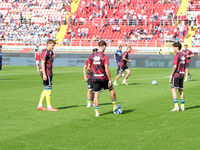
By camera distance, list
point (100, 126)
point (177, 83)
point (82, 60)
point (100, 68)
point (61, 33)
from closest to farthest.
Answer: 1. point (100, 126)
2. point (100, 68)
3. point (177, 83)
4. point (82, 60)
5. point (61, 33)

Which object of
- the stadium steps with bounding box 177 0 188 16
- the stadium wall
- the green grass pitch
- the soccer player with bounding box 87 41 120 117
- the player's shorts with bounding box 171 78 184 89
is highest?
the stadium steps with bounding box 177 0 188 16

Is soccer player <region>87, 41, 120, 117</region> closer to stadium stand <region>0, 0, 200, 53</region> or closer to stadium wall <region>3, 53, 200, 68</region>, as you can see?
stadium wall <region>3, 53, 200, 68</region>

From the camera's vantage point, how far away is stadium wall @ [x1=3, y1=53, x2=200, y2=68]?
1417 inches

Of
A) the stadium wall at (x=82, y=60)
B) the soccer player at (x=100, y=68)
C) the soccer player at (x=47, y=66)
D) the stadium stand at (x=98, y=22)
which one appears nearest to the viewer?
the soccer player at (x=100, y=68)

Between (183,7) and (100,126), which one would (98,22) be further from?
(100,126)

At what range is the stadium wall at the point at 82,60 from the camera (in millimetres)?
36000

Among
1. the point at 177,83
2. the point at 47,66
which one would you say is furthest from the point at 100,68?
the point at 177,83

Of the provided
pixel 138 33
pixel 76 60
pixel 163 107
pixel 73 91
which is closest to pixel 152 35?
pixel 138 33

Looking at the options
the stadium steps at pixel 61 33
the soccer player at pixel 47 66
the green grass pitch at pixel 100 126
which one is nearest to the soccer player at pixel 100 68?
the green grass pitch at pixel 100 126

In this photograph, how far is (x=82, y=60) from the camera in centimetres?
3925

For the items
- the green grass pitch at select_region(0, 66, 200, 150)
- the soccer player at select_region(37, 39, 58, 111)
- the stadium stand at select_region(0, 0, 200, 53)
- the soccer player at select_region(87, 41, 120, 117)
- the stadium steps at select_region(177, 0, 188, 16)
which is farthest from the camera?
the stadium steps at select_region(177, 0, 188, 16)

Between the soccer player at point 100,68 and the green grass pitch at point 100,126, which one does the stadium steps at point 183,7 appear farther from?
the soccer player at point 100,68

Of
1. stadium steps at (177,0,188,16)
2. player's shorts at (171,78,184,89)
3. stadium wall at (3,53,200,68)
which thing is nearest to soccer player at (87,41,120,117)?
player's shorts at (171,78,184,89)

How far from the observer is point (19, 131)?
25.4ft
